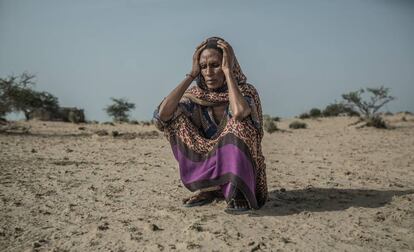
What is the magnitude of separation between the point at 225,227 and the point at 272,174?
2993mm

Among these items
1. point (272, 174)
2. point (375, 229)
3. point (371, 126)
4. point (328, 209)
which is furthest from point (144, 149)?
point (371, 126)

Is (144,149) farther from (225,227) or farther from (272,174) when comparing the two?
(225,227)

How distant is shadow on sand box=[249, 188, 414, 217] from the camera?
13.6 ft

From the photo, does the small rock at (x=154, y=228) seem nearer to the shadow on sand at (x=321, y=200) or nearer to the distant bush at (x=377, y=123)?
the shadow on sand at (x=321, y=200)

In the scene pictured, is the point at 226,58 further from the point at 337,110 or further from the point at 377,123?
the point at 337,110

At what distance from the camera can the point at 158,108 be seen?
4148mm

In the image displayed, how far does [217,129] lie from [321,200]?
1406 millimetres

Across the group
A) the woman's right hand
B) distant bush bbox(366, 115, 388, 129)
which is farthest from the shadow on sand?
distant bush bbox(366, 115, 388, 129)

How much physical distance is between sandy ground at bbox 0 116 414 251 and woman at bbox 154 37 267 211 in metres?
0.22

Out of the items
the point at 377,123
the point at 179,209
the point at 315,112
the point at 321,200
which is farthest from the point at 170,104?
the point at 315,112

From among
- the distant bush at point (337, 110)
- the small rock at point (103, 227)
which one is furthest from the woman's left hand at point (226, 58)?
the distant bush at point (337, 110)

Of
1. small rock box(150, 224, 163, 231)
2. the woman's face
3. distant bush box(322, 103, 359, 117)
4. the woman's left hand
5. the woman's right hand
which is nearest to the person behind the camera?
small rock box(150, 224, 163, 231)

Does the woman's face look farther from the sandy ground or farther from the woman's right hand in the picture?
the sandy ground

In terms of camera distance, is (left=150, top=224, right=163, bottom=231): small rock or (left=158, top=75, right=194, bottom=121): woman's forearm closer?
(left=150, top=224, right=163, bottom=231): small rock
